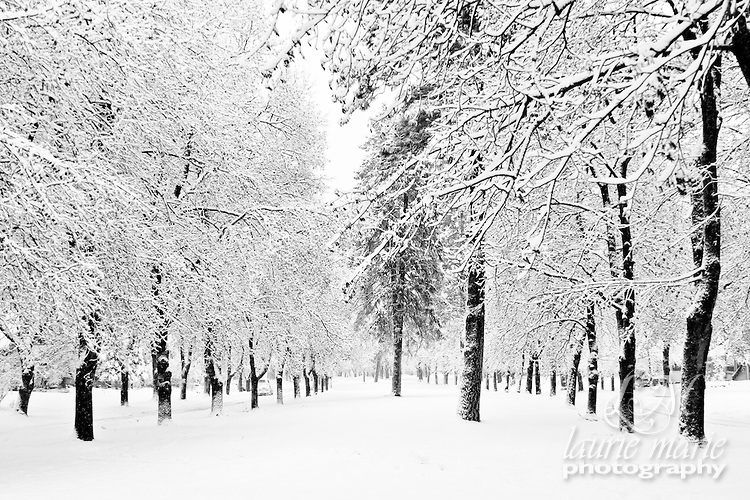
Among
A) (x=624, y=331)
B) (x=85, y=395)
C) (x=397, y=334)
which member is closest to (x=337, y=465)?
(x=85, y=395)

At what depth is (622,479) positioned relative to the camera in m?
6.50

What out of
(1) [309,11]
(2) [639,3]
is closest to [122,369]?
(1) [309,11]

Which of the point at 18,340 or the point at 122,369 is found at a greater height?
the point at 18,340

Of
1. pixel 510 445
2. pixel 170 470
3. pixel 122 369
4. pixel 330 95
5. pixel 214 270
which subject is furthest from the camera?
pixel 214 270

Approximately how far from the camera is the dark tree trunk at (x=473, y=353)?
12.9 metres

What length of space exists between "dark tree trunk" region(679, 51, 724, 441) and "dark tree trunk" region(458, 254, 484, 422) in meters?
5.23

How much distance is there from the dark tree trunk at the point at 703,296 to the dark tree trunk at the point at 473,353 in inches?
206

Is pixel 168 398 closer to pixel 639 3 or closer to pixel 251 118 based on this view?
pixel 251 118

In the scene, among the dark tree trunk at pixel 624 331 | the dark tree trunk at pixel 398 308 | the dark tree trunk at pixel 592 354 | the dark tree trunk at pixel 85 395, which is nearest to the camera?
the dark tree trunk at pixel 85 395

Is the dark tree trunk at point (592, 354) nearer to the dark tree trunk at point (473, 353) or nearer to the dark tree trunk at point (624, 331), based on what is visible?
the dark tree trunk at point (624, 331)

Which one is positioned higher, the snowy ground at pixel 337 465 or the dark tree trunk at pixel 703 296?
the dark tree trunk at pixel 703 296

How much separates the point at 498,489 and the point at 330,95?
487 centimetres

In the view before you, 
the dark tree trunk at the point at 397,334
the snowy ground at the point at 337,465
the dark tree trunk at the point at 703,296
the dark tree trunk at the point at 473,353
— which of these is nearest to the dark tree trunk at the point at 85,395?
the snowy ground at the point at 337,465

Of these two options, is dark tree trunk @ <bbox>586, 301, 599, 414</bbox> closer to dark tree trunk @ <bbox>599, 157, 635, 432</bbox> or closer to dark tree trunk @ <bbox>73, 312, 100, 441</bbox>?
dark tree trunk @ <bbox>599, 157, 635, 432</bbox>
